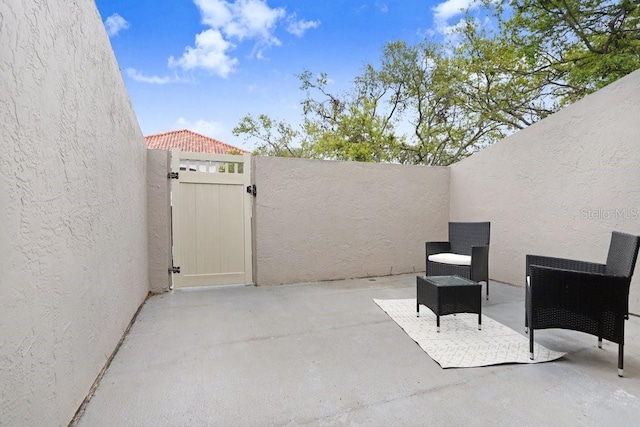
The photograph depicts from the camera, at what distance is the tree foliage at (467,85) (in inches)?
204

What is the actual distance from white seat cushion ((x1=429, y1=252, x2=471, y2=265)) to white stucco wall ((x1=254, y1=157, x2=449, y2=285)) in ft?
3.97

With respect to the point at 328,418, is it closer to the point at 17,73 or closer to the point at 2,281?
the point at 2,281

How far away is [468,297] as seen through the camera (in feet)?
9.32

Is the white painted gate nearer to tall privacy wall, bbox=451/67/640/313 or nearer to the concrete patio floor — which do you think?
the concrete patio floor

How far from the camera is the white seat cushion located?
3884 mm

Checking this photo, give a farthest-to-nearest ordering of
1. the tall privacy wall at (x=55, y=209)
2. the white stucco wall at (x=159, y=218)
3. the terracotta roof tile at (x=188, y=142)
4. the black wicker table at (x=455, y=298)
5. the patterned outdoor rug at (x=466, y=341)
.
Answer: the terracotta roof tile at (x=188, y=142) < the white stucco wall at (x=159, y=218) < the black wicker table at (x=455, y=298) < the patterned outdoor rug at (x=466, y=341) < the tall privacy wall at (x=55, y=209)

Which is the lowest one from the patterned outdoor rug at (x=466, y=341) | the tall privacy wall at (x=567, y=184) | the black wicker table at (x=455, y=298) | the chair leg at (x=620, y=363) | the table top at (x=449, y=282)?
the patterned outdoor rug at (x=466, y=341)

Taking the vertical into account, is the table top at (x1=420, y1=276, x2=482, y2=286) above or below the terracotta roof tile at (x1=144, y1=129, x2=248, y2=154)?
below

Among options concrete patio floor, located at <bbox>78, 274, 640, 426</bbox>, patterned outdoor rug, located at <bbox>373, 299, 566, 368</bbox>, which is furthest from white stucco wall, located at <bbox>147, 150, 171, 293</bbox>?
patterned outdoor rug, located at <bbox>373, 299, 566, 368</bbox>

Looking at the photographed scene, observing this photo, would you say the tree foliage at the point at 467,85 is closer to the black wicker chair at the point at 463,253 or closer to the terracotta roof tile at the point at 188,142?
the terracotta roof tile at the point at 188,142

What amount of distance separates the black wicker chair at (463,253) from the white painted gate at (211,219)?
8.96 feet

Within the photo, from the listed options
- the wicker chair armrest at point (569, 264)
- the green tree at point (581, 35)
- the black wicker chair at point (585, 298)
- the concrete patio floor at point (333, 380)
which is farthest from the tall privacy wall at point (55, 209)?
the green tree at point (581, 35)

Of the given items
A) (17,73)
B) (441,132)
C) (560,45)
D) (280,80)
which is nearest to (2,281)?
(17,73)

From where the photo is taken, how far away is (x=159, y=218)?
4230 millimetres
